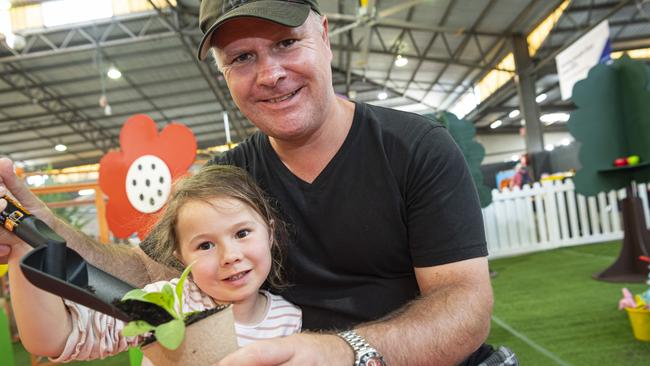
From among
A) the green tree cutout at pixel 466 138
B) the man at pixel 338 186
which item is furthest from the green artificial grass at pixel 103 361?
the green tree cutout at pixel 466 138

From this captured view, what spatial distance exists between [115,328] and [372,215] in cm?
65

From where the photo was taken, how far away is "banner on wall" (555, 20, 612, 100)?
690 centimetres

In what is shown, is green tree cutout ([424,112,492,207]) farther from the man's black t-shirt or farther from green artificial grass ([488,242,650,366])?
the man's black t-shirt

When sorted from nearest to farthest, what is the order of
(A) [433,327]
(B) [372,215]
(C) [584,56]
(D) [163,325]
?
(D) [163,325] < (A) [433,327] < (B) [372,215] < (C) [584,56]

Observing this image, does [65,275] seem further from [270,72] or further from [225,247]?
[270,72]

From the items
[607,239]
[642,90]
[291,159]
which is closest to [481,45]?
[607,239]

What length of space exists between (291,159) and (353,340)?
0.62 m

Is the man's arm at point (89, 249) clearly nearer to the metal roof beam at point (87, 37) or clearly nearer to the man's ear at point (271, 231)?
the man's ear at point (271, 231)

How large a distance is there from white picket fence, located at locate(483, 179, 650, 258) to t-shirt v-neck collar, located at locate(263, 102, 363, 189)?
18.4ft

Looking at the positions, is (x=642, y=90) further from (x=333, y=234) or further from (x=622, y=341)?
(x=333, y=234)

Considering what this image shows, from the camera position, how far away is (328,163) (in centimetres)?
134

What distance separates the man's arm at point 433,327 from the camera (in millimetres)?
872

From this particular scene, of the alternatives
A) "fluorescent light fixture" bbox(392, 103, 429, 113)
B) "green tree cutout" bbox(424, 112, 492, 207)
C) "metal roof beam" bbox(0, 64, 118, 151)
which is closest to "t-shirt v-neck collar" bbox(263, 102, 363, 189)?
"green tree cutout" bbox(424, 112, 492, 207)

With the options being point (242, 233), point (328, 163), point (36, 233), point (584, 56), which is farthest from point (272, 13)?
point (584, 56)
